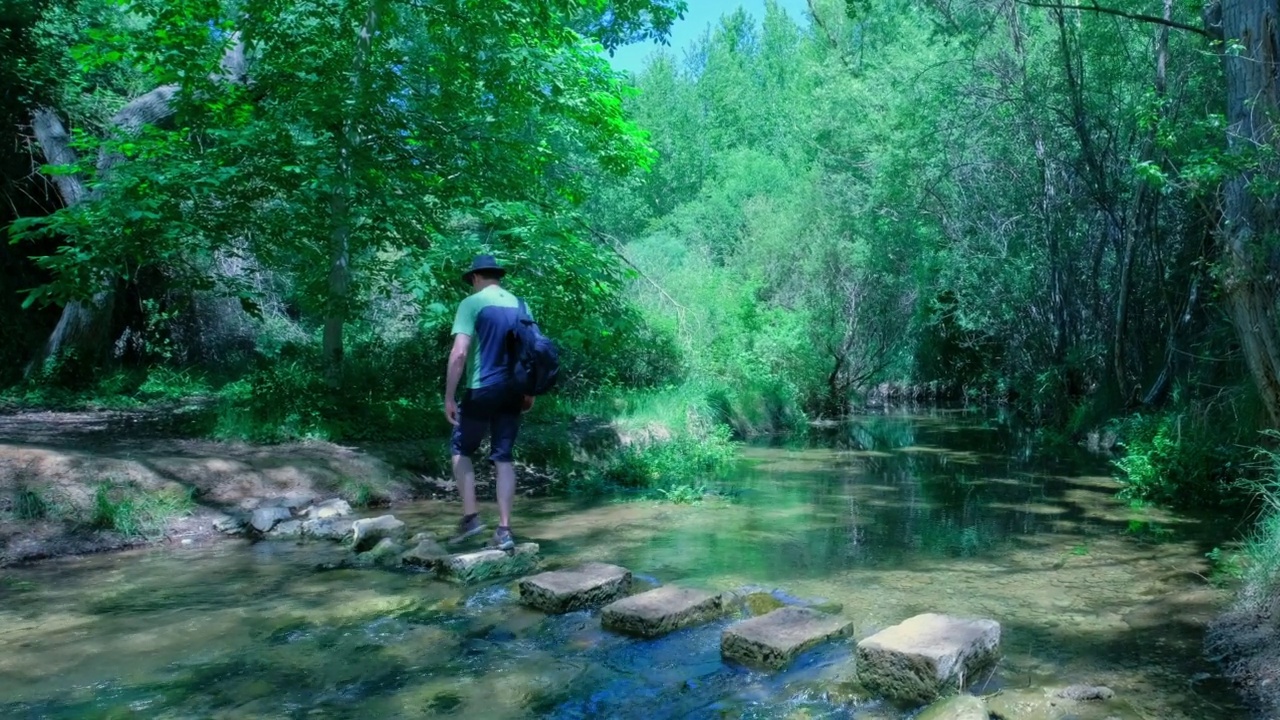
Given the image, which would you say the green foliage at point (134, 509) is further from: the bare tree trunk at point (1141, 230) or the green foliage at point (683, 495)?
the bare tree trunk at point (1141, 230)

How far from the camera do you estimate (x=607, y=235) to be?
17.0 metres

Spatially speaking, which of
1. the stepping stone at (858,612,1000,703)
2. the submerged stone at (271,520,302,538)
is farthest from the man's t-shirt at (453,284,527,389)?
the stepping stone at (858,612,1000,703)

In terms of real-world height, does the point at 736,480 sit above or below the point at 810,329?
below

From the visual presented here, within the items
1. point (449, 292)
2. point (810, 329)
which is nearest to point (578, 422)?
point (449, 292)

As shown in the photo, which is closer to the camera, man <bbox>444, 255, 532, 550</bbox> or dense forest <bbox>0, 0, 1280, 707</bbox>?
man <bbox>444, 255, 532, 550</bbox>

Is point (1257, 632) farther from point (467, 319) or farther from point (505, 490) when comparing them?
point (467, 319)

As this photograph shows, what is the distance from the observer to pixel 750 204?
27.6 m

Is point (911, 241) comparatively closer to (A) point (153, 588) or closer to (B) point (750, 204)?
(B) point (750, 204)

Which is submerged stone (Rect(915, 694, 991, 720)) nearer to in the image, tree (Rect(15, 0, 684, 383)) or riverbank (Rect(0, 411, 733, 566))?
riverbank (Rect(0, 411, 733, 566))

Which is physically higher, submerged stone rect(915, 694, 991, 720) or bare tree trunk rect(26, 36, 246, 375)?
bare tree trunk rect(26, 36, 246, 375)

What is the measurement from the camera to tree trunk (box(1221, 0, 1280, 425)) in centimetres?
664

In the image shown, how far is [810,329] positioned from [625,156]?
36.8 feet

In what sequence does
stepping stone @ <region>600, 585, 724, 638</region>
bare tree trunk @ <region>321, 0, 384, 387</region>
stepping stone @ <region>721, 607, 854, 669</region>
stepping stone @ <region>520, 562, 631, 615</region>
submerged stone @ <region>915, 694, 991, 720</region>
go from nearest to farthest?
1. submerged stone @ <region>915, 694, 991, 720</region>
2. stepping stone @ <region>721, 607, 854, 669</region>
3. stepping stone @ <region>600, 585, 724, 638</region>
4. stepping stone @ <region>520, 562, 631, 615</region>
5. bare tree trunk @ <region>321, 0, 384, 387</region>

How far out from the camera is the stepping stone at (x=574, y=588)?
201 inches
